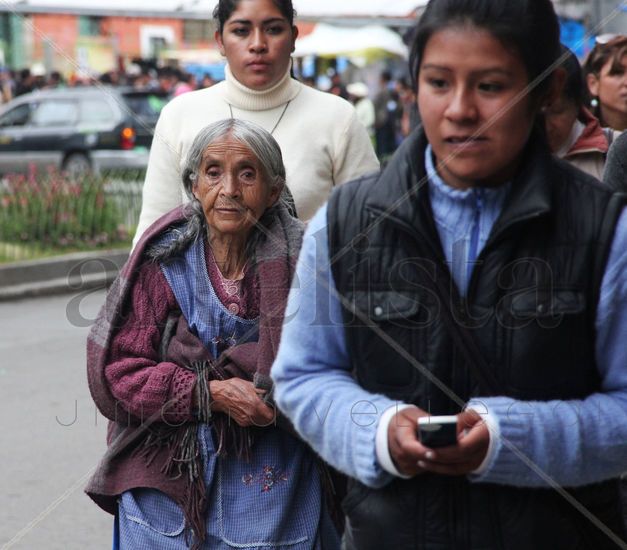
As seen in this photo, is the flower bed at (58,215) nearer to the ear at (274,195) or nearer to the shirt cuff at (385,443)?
the ear at (274,195)

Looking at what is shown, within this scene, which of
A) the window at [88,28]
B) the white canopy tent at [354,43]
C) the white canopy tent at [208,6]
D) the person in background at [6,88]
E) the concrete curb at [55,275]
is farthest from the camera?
the window at [88,28]

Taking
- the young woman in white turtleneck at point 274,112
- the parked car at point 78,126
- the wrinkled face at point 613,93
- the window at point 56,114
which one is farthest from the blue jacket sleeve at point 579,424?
the window at point 56,114

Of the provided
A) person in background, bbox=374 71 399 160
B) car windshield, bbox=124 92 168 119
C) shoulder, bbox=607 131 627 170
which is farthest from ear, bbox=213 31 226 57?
person in background, bbox=374 71 399 160

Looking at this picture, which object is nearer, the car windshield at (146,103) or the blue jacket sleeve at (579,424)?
the blue jacket sleeve at (579,424)

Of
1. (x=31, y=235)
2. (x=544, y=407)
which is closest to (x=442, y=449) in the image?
(x=544, y=407)

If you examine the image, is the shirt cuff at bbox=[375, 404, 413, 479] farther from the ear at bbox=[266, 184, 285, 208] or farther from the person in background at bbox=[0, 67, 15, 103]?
the person in background at bbox=[0, 67, 15, 103]

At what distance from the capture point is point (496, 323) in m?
2.04

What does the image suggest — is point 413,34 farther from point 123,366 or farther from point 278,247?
point 123,366

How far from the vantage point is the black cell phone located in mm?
1915

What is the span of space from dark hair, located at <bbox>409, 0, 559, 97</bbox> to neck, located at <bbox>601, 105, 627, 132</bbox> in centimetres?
271

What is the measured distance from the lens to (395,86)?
25.9 m

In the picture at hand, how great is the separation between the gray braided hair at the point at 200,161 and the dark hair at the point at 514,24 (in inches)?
45.6

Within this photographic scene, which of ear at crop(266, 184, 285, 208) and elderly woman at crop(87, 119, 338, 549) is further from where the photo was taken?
ear at crop(266, 184, 285, 208)

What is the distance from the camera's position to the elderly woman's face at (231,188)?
10.4 ft
